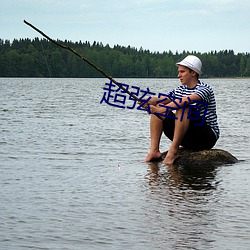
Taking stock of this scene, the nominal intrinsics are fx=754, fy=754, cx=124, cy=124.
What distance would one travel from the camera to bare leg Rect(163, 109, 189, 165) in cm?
840

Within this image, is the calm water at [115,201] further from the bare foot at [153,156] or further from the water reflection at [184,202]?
the bare foot at [153,156]

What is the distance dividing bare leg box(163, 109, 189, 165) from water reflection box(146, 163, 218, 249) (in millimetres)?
160

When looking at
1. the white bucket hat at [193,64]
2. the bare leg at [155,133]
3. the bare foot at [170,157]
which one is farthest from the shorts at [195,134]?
the white bucket hat at [193,64]

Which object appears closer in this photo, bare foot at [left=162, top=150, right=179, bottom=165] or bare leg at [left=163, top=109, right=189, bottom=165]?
bare leg at [left=163, top=109, right=189, bottom=165]

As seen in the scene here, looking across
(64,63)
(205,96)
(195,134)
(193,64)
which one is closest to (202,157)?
(195,134)

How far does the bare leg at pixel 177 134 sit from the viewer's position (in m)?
8.40

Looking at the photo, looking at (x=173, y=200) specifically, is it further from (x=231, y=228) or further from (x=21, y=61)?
(x=21, y=61)

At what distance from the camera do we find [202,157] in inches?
356

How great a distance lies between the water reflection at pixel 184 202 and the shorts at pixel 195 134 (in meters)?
0.34

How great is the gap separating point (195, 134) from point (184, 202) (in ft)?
8.16

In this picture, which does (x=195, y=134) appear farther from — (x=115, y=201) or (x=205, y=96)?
(x=115, y=201)

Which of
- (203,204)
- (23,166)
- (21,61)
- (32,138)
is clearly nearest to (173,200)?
(203,204)

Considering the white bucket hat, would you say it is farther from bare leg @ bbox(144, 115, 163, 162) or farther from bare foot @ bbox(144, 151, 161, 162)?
bare foot @ bbox(144, 151, 161, 162)

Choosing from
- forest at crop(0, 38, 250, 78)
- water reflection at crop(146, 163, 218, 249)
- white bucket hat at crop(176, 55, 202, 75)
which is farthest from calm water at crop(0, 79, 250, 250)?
forest at crop(0, 38, 250, 78)
